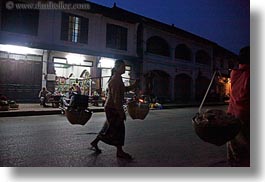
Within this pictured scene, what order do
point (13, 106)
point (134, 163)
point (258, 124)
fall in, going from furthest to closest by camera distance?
point (13, 106) → point (258, 124) → point (134, 163)

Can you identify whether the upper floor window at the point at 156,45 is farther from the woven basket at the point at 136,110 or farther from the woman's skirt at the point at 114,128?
the woman's skirt at the point at 114,128

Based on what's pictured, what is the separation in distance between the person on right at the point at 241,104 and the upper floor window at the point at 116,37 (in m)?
6.96

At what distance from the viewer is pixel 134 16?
368 inches

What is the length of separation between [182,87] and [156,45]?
4.40 metres

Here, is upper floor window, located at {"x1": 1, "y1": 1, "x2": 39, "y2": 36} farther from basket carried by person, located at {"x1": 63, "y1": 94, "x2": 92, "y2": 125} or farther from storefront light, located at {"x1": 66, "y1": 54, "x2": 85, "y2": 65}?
basket carried by person, located at {"x1": 63, "y1": 94, "x2": 92, "y2": 125}

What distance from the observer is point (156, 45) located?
9.76 m

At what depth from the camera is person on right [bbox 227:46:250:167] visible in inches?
91.3

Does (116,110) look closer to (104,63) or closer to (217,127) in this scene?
(217,127)

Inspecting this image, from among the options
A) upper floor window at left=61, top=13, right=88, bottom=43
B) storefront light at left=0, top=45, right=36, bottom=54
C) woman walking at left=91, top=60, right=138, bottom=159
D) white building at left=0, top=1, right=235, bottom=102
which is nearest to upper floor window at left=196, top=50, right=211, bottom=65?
white building at left=0, top=1, right=235, bottom=102

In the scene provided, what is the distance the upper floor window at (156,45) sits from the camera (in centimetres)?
894

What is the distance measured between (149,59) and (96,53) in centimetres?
197

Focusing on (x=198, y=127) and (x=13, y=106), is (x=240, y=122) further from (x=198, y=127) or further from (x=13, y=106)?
(x=13, y=106)

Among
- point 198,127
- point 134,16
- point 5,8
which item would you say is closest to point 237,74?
point 198,127

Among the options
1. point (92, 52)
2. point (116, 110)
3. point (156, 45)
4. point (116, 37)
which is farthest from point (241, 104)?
point (156, 45)
